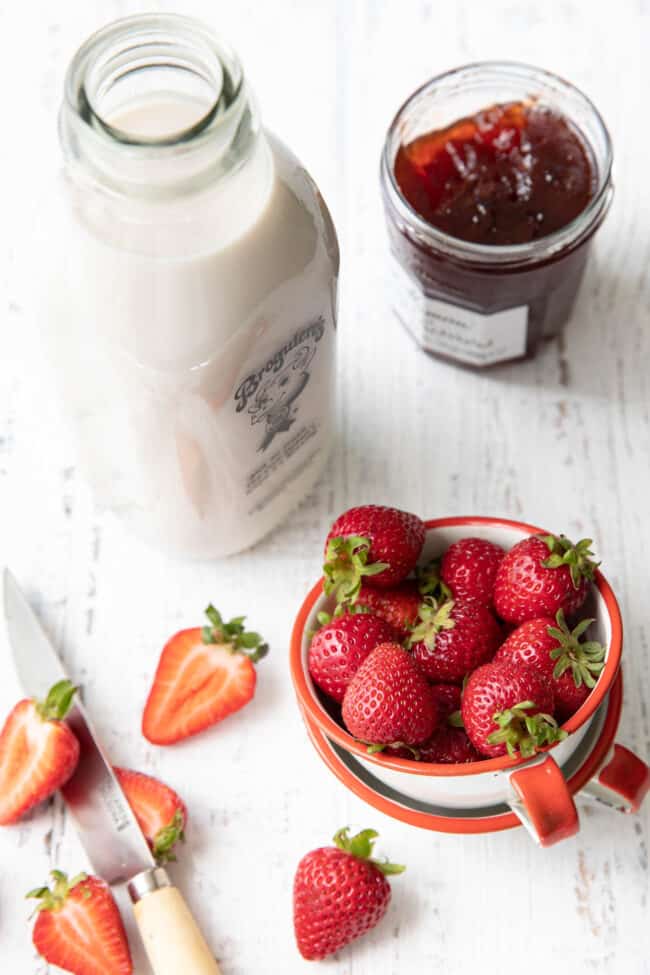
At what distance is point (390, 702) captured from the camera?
3.04ft

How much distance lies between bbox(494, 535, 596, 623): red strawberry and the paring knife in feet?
1.15

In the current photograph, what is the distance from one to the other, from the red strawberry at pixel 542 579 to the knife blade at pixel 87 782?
359mm

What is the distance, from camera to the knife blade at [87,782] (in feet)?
3.49

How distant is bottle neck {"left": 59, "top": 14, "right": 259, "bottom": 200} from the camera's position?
0.82 metres

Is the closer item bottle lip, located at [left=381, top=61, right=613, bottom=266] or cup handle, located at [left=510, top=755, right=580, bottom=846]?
cup handle, located at [left=510, top=755, right=580, bottom=846]

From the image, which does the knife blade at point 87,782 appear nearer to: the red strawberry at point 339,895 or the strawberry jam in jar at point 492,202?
the red strawberry at point 339,895

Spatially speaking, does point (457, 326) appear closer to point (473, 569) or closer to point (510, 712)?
point (473, 569)

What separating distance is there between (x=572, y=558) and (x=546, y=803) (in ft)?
0.62

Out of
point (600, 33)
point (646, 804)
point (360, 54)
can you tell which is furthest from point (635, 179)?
point (646, 804)

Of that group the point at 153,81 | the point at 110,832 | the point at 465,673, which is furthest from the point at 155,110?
the point at 110,832

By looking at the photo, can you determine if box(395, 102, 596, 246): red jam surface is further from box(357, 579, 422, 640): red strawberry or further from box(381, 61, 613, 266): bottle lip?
box(357, 579, 422, 640): red strawberry

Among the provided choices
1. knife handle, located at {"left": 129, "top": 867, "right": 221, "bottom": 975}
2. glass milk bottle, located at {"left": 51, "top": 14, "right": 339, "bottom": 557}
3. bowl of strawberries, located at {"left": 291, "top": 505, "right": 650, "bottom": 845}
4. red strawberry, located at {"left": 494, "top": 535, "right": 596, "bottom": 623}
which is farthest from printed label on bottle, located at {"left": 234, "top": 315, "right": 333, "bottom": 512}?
knife handle, located at {"left": 129, "top": 867, "right": 221, "bottom": 975}

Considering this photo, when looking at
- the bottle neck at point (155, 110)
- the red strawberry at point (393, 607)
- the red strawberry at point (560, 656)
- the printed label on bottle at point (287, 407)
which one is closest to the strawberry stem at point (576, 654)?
the red strawberry at point (560, 656)

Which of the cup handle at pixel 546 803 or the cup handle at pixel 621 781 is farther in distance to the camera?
the cup handle at pixel 621 781
